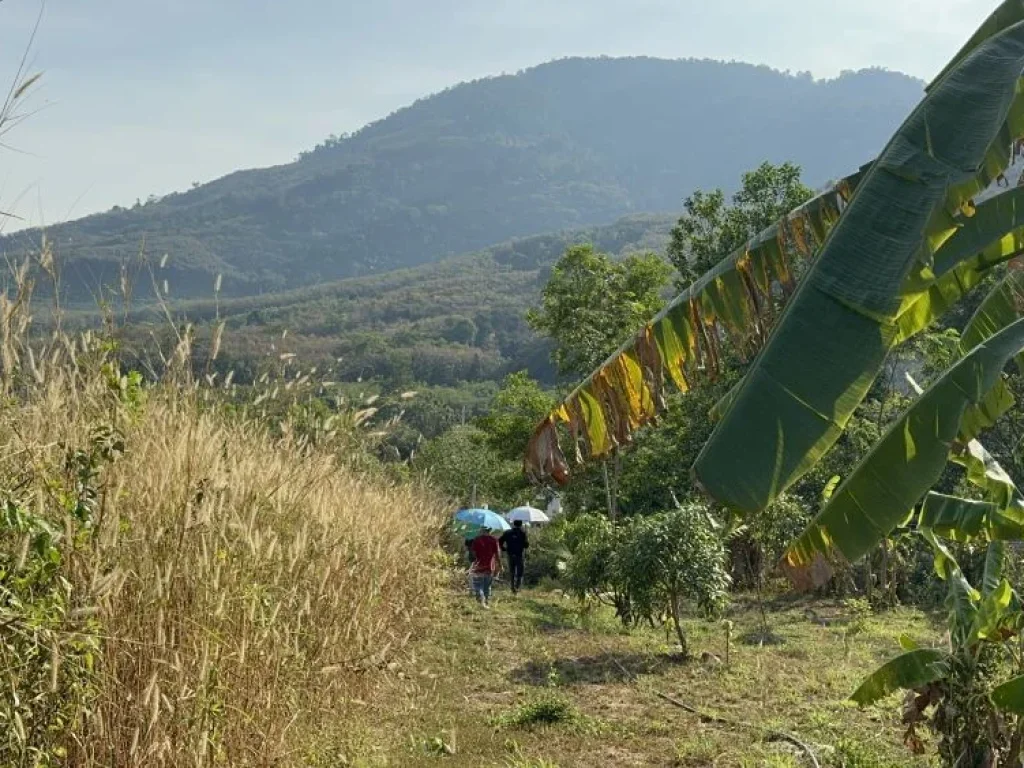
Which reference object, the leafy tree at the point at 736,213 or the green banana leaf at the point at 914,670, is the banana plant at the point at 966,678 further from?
the leafy tree at the point at 736,213

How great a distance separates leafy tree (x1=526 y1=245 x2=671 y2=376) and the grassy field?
634 centimetres

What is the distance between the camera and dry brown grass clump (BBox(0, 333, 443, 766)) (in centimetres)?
302

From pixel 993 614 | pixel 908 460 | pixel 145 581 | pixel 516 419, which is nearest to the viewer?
pixel 908 460

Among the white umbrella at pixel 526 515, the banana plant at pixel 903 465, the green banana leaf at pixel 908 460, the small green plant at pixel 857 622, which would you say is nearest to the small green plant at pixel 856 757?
the banana plant at pixel 903 465

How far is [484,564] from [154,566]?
958 cm

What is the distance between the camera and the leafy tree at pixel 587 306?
56.1 feet

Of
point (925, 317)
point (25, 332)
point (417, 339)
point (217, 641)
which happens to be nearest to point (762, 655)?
point (925, 317)

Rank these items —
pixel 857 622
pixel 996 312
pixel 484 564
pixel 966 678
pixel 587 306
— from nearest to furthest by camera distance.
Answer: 1. pixel 996 312
2. pixel 966 678
3. pixel 857 622
4. pixel 484 564
5. pixel 587 306

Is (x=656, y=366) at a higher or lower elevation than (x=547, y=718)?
higher

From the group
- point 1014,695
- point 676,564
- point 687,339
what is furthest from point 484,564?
point 1014,695

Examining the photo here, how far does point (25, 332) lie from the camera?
338cm

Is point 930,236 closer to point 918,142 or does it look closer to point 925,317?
point 918,142

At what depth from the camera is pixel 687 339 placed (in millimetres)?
4285

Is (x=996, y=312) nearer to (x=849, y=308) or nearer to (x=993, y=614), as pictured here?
(x=993, y=614)
